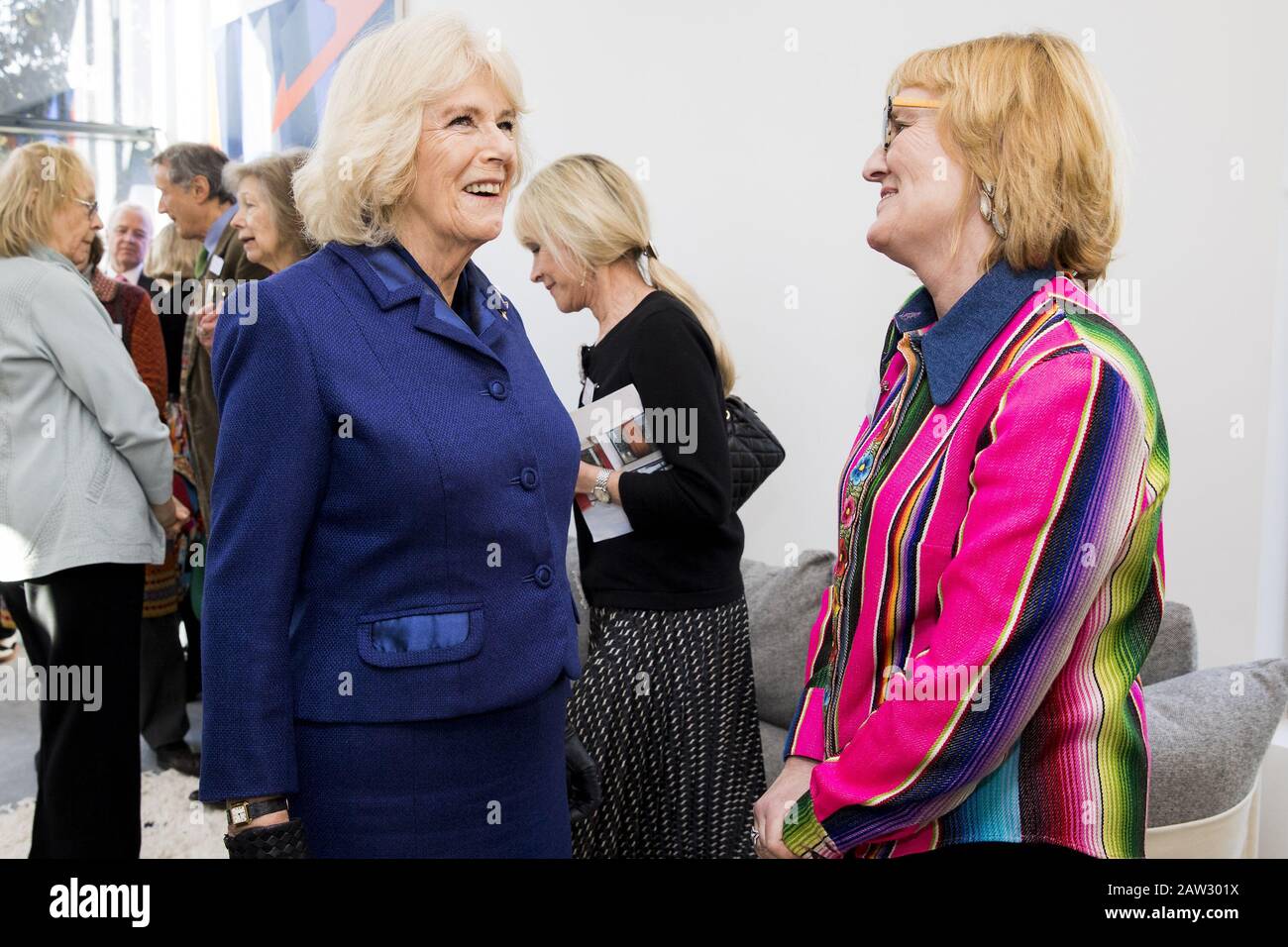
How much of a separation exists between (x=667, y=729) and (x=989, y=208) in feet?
4.26

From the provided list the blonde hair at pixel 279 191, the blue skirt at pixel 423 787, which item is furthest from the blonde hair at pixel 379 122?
the blonde hair at pixel 279 191

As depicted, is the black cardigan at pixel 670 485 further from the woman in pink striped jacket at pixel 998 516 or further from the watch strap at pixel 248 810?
the watch strap at pixel 248 810

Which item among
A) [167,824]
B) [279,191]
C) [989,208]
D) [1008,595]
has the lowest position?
[167,824]

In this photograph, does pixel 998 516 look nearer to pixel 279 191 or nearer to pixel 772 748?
pixel 772 748

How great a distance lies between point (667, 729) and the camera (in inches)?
88.6

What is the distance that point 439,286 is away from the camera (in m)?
1.52

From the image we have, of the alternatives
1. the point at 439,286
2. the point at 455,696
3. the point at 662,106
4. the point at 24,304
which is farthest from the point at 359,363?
the point at 662,106

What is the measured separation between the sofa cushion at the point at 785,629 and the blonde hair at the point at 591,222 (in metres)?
0.89

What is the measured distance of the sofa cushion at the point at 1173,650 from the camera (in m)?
2.38

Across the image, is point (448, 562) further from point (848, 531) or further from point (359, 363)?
point (848, 531)

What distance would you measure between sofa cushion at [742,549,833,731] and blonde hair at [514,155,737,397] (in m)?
0.89

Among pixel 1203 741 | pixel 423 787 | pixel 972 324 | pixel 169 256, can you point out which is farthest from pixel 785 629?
pixel 169 256

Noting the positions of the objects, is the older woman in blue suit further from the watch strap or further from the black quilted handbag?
the black quilted handbag

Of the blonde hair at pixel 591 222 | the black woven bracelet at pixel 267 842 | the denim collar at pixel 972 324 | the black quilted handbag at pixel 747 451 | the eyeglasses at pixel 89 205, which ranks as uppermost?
the eyeglasses at pixel 89 205
